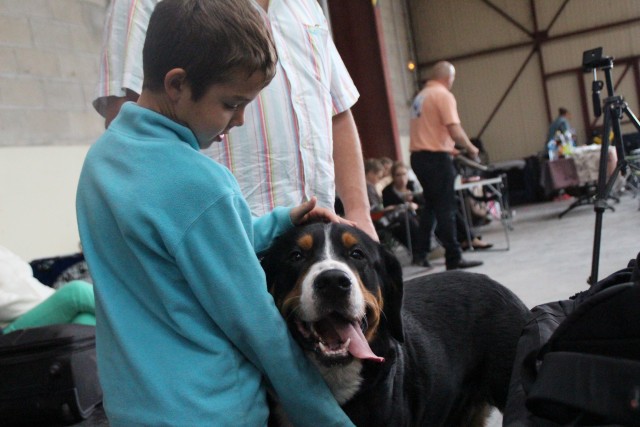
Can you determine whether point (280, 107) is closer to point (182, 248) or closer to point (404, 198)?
point (182, 248)

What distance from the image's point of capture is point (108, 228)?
1.24m

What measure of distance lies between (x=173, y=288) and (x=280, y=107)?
0.68m

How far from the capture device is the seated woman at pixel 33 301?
11.1 feet

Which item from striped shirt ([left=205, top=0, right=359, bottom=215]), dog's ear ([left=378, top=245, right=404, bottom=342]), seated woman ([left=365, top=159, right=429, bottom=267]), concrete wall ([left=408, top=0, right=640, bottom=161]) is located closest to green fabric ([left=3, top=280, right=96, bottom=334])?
striped shirt ([left=205, top=0, right=359, bottom=215])

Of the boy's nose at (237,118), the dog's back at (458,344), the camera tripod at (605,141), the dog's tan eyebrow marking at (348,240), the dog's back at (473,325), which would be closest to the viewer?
the boy's nose at (237,118)

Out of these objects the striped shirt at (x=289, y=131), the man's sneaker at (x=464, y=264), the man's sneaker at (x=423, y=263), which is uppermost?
the striped shirt at (x=289, y=131)

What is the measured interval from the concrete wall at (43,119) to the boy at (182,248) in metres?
3.96

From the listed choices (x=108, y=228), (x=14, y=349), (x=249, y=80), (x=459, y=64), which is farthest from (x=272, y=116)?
(x=459, y=64)

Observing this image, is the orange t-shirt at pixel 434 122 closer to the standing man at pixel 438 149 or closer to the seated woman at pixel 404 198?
the standing man at pixel 438 149

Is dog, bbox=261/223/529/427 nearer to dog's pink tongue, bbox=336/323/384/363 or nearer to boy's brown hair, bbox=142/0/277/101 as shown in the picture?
dog's pink tongue, bbox=336/323/384/363

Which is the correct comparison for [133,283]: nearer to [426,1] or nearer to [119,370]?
[119,370]

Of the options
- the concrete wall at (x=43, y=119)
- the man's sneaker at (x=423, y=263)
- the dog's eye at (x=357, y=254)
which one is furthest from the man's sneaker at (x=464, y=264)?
the dog's eye at (x=357, y=254)

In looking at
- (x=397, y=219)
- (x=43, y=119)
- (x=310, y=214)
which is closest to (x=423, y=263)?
(x=397, y=219)

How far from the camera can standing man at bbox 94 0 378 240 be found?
66.1 inches
